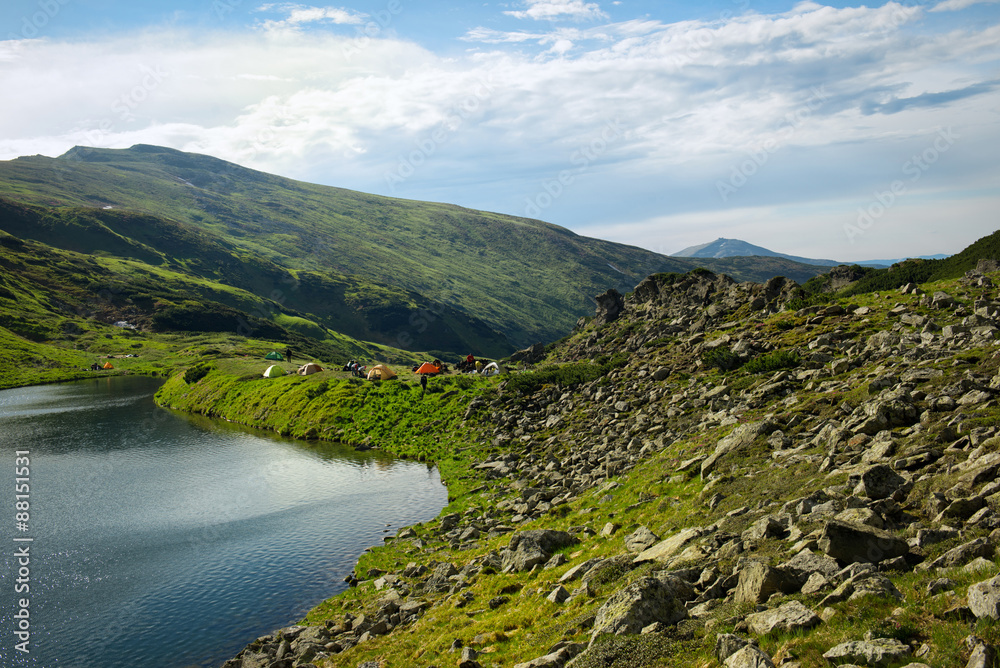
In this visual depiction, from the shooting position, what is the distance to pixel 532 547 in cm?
2891

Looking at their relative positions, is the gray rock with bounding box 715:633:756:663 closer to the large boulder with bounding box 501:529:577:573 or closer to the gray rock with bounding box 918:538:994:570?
the gray rock with bounding box 918:538:994:570

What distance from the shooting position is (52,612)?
3275 cm

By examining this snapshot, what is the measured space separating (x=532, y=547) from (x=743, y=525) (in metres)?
11.7

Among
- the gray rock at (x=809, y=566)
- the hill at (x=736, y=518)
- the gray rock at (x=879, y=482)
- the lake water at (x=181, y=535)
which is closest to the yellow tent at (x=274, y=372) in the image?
the lake water at (x=181, y=535)

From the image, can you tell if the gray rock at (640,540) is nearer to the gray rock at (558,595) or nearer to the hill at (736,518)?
the hill at (736,518)

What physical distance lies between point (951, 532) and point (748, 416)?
68.9 feet

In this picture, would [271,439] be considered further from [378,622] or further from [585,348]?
[378,622]

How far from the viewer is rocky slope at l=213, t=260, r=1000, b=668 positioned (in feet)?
43.6

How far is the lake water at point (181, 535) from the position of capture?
30766 mm

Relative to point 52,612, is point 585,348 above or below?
above

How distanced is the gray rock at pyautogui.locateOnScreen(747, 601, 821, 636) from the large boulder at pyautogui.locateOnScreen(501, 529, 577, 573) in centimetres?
1502

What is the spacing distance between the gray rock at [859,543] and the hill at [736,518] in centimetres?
5

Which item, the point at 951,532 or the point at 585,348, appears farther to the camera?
the point at 585,348

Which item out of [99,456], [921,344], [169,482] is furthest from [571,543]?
[99,456]
